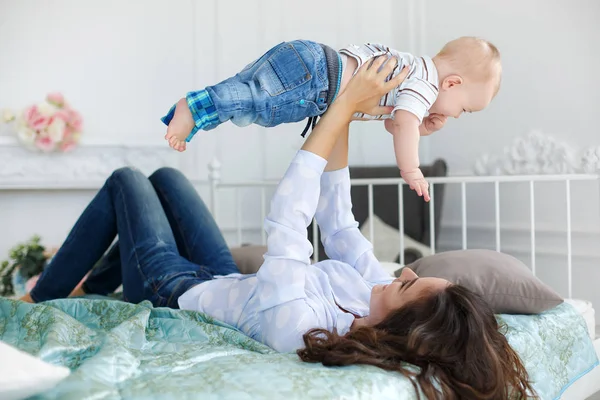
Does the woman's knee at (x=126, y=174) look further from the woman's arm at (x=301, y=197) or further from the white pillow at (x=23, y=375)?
the white pillow at (x=23, y=375)

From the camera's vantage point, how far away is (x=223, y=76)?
3.33 m

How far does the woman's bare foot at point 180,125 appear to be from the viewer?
1284 mm

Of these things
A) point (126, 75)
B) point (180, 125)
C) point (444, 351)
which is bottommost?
point (444, 351)

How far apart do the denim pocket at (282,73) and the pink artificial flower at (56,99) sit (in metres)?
1.88

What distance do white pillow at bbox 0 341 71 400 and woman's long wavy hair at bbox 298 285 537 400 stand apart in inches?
19.4

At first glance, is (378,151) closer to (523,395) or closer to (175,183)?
(175,183)

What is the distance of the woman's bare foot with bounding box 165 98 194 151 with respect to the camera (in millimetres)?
1284

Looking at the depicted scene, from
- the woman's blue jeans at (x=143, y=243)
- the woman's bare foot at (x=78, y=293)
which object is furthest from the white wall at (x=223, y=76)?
the woman's blue jeans at (x=143, y=243)

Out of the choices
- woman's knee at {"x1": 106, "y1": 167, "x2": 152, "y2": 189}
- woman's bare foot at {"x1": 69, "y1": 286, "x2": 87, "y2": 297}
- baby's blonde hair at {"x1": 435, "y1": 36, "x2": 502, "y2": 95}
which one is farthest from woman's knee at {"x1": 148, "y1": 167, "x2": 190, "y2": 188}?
baby's blonde hair at {"x1": 435, "y1": 36, "x2": 502, "y2": 95}

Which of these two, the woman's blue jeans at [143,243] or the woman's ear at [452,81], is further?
the woman's blue jeans at [143,243]

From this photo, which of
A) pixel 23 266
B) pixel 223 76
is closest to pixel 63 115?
pixel 23 266

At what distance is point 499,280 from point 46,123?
2.02 m

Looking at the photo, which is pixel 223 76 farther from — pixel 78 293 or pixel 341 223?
pixel 341 223

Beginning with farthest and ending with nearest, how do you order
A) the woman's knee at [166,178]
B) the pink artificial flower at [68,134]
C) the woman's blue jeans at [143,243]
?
the pink artificial flower at [68,134] → the woman's knee at [166,178] → the woman's blue jeans at [143,243]
